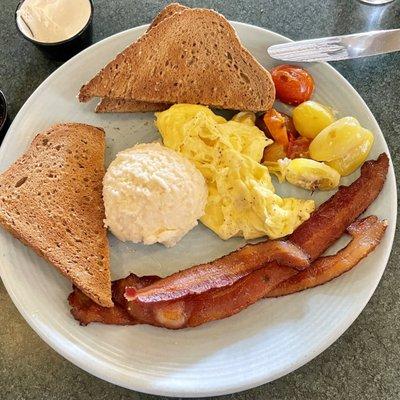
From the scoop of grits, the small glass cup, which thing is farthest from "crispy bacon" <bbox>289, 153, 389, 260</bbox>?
the small glass cup

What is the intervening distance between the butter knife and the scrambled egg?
13.0 inches

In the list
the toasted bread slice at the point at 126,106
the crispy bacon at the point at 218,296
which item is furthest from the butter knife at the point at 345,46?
the crispy bacon at the point at 218,296

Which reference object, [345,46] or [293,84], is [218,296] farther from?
[345,46]

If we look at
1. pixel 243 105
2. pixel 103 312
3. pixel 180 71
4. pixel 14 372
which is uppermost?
pixel 180 71

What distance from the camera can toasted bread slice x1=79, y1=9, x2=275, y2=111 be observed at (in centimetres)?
193

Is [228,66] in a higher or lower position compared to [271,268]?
higher

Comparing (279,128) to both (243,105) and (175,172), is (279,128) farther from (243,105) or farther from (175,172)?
(175,172)

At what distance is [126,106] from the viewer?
2.01 meters

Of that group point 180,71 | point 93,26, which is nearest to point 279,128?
point 180,71

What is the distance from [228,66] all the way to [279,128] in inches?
10.6

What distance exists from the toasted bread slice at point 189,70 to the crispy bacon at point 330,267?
54 cm

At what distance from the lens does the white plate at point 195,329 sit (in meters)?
1.60

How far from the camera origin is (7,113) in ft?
6.83

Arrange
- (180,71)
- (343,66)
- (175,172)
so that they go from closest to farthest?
(175,172) → (180,71) → (343,66)
